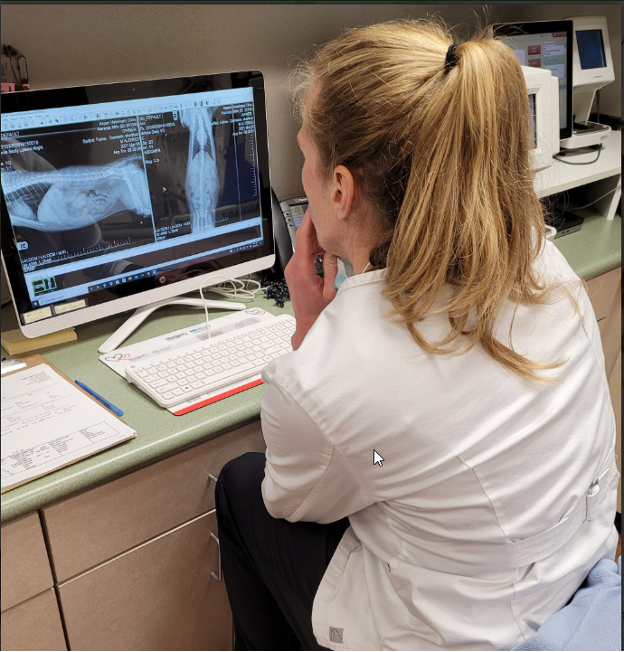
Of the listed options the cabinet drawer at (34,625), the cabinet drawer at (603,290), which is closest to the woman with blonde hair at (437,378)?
the cabinet drawer at (34,625)

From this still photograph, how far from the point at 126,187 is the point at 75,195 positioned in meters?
0.10

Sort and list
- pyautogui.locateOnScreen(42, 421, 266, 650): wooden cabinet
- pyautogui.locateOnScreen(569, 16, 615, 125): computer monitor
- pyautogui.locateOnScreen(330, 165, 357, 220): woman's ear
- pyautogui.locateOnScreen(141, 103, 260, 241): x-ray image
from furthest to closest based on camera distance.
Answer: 1. pyautogui.locateOnScreen(569, 16, 615, 125): computer monitor
2. pyautogui.locateOnScreen(141, 103, 260, 241): x-ray image
3. pyautogui.locateOnScreen(42, 421, 266, 650): wooden cabinet
4. pyautogui.locateOnScreen(330, 165, 357, 220): woman's ear

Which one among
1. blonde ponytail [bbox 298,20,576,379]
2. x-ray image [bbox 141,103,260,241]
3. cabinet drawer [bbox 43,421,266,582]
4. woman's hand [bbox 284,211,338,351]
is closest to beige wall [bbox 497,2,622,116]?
x-ray image [bbox 141,103,260,241]

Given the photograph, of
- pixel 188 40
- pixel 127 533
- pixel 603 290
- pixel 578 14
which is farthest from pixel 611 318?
pixel 127 533

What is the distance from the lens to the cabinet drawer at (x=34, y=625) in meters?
0.99

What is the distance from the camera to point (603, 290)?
1794 mm

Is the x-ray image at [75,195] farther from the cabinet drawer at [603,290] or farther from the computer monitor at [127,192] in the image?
the cabinet drawer at [603,290]

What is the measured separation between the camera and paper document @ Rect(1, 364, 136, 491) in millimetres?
964

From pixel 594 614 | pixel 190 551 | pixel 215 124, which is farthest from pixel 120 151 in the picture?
pixel 594 614

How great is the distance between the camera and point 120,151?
4.07 ft


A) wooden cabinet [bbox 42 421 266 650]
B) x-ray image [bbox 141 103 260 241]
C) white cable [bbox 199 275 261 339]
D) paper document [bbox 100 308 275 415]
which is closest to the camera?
wooden cabinet [bbox 42 421 266 650]

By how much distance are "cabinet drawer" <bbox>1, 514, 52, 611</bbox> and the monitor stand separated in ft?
1.36

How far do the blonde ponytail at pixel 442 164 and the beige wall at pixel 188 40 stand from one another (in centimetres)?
64

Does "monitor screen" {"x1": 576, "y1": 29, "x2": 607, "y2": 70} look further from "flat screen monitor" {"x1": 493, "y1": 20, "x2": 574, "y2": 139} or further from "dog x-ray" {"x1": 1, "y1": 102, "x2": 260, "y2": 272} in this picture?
"dog x-ray" {"x1": 1, "y1": 102, "x2": 260, "y2": 272}
